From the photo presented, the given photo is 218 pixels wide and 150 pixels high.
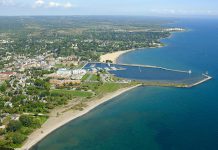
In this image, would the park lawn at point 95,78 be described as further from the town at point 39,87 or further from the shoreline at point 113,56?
the shoreline at point 113,56

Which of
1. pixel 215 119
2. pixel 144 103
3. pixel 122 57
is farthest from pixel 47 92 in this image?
pixel 122 57

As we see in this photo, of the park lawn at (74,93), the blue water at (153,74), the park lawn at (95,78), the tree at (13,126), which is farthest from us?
the blue water at (153,74)

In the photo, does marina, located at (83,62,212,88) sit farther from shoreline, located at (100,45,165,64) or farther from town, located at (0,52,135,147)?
shoreline, located at (100,45,165,64)

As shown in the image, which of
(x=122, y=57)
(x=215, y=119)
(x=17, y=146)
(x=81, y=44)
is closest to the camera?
(x=17, y=146)

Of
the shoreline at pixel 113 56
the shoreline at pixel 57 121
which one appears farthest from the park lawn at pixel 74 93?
the shoreline at pixel 113 56

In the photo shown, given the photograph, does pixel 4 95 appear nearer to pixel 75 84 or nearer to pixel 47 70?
pixel 75 84
